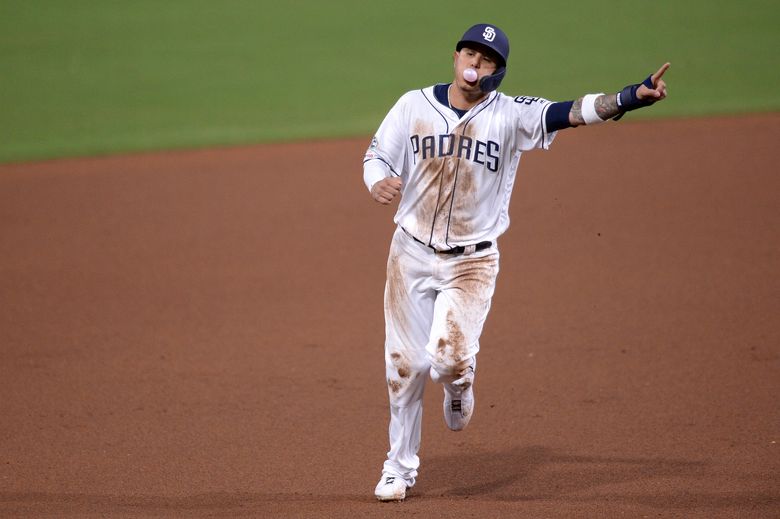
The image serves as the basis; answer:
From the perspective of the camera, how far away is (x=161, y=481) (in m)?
6.00

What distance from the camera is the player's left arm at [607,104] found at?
16.7ft

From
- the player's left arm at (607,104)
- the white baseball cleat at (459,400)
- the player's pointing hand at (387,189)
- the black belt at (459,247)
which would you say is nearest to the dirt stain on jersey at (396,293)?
the black belt at (459,247)

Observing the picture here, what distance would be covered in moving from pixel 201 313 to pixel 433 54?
10150 millimetres

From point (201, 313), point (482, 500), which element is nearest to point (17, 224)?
point (201, 313)

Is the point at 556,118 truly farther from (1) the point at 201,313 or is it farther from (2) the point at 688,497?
(1) the point at 201,313

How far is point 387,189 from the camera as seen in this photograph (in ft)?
16.8

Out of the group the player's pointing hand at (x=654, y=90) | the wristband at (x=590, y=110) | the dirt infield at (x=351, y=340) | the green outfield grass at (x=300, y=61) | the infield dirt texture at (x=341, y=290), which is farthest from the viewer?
the green outfield grass at (x=300, y=61)

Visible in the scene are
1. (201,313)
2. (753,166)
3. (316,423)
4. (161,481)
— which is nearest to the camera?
(161,481)

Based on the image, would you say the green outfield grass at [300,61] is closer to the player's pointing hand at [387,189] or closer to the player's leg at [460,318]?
the player's leg at [460,318]

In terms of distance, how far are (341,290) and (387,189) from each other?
4688mm

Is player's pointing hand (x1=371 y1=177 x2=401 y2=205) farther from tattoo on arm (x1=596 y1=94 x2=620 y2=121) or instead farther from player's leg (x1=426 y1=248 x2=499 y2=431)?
tattoo on arm (x1=596 y1=94 x2=620 y2=121)

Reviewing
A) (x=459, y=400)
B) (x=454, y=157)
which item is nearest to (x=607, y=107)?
(x=454, y=157)

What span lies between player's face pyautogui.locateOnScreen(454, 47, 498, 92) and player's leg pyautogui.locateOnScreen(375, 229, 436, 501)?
81cm

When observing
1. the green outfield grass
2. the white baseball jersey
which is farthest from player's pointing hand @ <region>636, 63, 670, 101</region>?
the green outfield grass
